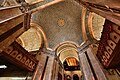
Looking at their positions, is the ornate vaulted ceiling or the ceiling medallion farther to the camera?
the ceiling medallion

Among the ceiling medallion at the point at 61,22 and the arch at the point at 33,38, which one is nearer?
the arch at the point at 33,38

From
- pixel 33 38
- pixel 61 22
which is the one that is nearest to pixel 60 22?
pixel 61 22

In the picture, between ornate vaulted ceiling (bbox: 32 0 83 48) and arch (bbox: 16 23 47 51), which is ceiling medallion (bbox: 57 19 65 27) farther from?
arch (bbox: 16 23 47 51)

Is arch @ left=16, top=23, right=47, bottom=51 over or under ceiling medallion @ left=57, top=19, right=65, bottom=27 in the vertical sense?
under

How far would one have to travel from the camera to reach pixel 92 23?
9805 mm

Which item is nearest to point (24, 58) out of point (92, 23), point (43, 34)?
point (43, 34)

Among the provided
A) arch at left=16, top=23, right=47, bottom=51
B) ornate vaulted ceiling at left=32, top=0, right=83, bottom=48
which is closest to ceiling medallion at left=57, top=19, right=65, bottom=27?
ornate vaulted ceiling at left=32, top=0, right=83, bottom=48

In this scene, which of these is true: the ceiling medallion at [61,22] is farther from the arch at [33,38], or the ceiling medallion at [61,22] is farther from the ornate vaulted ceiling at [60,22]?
the arch at [33,38]

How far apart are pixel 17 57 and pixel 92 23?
530 cm

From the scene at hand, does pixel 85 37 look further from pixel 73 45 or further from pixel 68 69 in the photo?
pixel 68 69

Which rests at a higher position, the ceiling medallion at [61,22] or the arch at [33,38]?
the ceiling medallion at [61,22]

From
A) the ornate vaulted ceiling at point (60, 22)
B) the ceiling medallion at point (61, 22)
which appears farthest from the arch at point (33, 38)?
the ceiling medallion at point (61, 22)

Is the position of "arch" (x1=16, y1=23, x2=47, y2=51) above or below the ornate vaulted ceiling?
below

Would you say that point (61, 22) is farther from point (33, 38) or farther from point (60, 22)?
point (33, 38)
